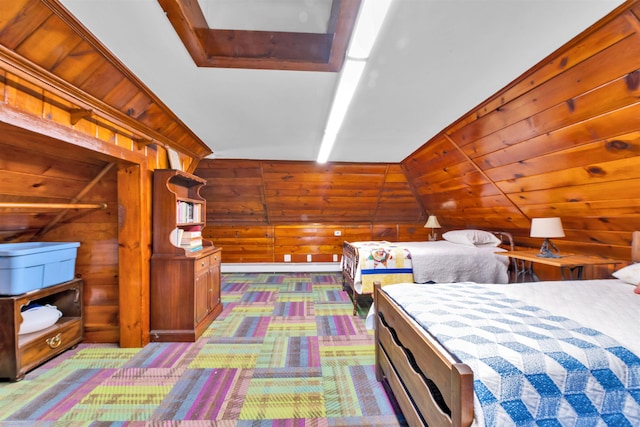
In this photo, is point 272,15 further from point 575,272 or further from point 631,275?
point 575,272

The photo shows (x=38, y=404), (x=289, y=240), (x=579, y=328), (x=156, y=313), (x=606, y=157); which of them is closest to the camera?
(x=579, y=328)

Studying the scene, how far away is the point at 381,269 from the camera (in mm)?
3344

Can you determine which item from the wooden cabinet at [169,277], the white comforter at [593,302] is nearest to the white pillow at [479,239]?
the white comforter at [593,302]

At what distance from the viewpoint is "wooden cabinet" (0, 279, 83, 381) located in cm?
197

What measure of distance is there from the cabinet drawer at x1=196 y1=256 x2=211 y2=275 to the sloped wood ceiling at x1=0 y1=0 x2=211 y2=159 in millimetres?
1223

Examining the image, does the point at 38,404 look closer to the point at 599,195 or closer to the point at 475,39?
the point at 475,39

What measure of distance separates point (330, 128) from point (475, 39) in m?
1.51

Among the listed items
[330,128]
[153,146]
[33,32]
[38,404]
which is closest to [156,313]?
[38,404]

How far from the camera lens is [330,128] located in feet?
9.31

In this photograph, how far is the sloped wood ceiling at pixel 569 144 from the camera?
5.14 ft

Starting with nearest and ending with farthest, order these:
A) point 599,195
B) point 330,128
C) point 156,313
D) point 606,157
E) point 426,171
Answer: point 606,157 → point 599,195 → point 156,313 → point 330,128 → point 426,171

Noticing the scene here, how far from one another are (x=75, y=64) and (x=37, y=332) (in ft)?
6.72

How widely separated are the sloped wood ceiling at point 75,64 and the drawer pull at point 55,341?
1.75 metres

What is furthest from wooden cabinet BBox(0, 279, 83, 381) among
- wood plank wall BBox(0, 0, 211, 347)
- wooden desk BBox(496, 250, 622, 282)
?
wooden desk BBox(496, 250, 622, 282)
